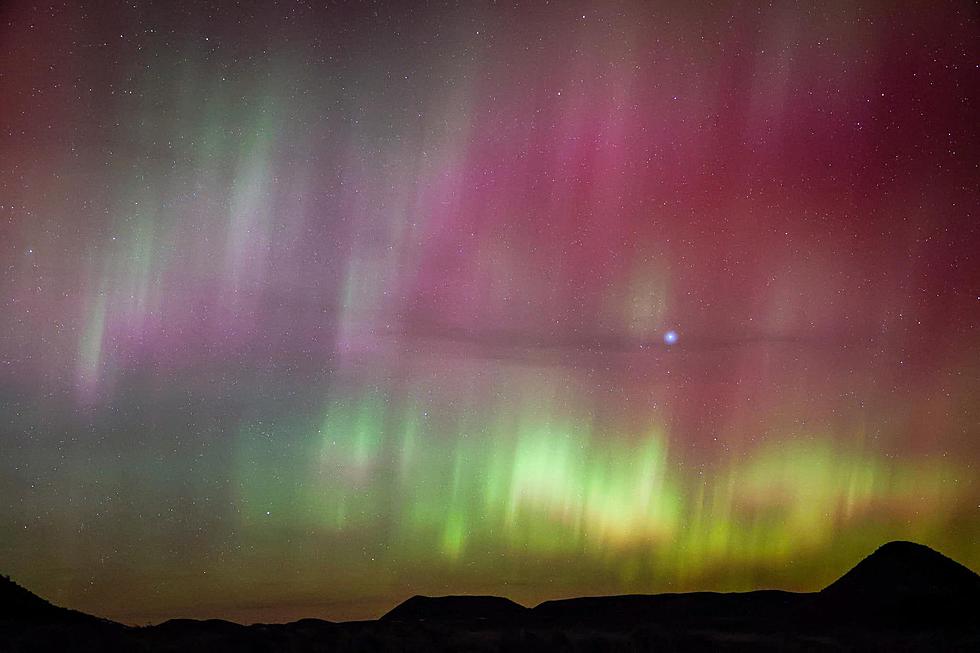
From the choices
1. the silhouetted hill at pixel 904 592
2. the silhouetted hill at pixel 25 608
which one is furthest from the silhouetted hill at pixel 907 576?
the silhouetted hill at pixel 25 608

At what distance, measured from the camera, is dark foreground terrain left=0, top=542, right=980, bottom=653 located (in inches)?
990

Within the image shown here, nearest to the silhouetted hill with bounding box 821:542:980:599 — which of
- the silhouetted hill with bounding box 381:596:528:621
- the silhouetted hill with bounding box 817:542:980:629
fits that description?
the silhouetted hill with bounding box 817:542:980:629

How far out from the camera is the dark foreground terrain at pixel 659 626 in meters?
25.2

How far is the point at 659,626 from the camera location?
37.1m

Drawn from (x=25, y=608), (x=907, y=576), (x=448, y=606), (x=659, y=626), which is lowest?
(x=448, y=606)

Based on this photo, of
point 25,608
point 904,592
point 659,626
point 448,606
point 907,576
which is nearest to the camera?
point 659,626

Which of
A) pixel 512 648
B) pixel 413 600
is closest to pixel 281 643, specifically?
pixel 512 648

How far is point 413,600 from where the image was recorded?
89.4m

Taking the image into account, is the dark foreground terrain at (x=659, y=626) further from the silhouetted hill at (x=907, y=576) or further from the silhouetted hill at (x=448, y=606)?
the silhouetted hill at (x=448, y=606)

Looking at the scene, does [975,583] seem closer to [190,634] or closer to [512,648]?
[512,648]

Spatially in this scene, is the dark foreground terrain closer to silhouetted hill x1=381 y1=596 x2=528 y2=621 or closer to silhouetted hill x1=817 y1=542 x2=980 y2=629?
silhouetted hill x1=817 y1=542 x2=980 y2=629

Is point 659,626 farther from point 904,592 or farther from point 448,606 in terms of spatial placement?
point 448,606

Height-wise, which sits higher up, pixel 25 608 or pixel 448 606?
pixel 25 608

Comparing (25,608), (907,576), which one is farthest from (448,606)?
(25,608)
